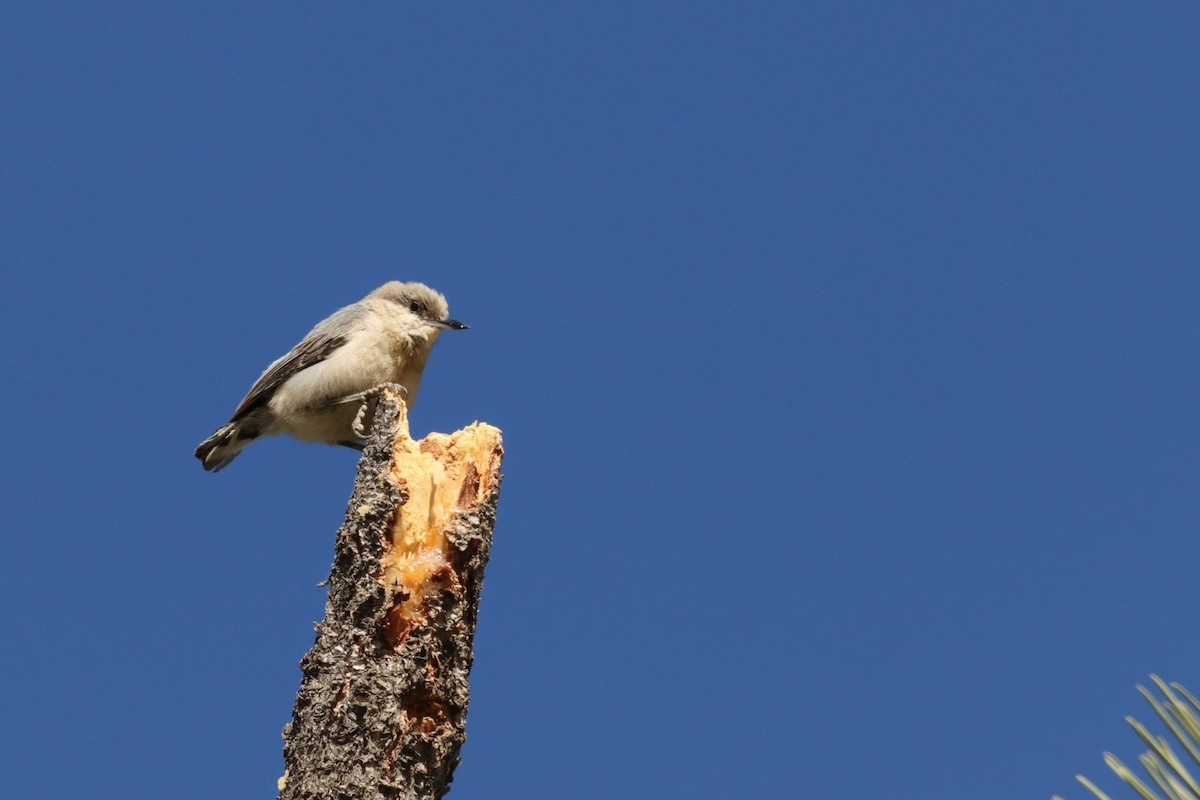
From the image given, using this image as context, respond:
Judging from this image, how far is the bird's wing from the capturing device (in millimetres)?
7750

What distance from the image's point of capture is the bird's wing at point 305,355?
775 centimetres

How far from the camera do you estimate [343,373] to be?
24.2 feet

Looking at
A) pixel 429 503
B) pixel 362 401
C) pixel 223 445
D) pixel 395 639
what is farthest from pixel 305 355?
pixel 395 639

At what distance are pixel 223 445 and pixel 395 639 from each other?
4.14 metres

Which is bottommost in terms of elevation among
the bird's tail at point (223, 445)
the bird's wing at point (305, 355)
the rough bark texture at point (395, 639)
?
the rough bark texture at point (395, 639)

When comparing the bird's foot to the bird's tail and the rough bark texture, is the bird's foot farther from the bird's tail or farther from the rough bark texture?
the rough bark texture

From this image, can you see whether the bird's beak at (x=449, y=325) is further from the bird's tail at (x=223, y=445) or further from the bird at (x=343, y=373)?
the bird's tail at (x=223, y=445)

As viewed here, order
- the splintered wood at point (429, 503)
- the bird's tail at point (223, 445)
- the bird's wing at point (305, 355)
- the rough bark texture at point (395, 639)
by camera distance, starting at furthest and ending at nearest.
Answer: the bird's tail at point (223, 445) < the bird's wing at point (305, 355) < the splintered wood at point (429, 503) < the rough bark texture at point (395, 639)

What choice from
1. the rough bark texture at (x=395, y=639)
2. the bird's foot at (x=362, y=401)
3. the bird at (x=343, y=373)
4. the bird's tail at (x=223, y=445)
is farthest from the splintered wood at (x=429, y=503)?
the bird's tail at (x=223, y=445)

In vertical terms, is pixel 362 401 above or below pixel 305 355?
below

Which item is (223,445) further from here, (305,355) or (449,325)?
(449,325)

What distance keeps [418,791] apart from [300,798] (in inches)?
14.9

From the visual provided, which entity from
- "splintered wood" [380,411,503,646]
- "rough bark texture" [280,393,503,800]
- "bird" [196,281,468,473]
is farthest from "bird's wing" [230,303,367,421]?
"rough bark texture" [280,393,503,800]

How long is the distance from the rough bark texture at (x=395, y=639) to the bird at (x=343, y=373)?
2.71 metres
